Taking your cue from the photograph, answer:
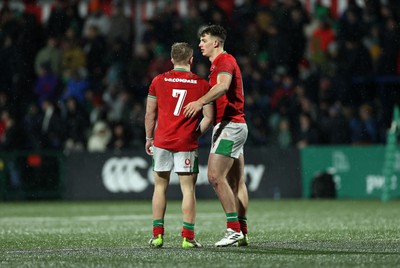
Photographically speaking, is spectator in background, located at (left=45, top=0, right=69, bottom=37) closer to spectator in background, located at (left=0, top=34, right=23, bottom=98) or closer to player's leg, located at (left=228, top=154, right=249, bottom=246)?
spectator in background, located at (left=0, top=34, right=23, bottom=98)

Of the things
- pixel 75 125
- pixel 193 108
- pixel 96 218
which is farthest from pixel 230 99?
pixel 75 125

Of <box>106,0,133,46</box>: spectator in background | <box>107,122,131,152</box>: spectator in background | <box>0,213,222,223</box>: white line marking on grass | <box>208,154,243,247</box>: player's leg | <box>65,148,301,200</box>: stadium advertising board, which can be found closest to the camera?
<box>208,154,243,247</box>: player's leg

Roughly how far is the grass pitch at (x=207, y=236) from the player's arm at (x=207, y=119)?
1.15 m

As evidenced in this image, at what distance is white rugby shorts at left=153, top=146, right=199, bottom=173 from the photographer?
9.62 meters

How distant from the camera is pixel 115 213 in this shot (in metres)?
17.4

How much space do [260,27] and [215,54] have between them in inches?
533

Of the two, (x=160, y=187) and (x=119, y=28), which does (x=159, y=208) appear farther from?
(x=119, y=28)

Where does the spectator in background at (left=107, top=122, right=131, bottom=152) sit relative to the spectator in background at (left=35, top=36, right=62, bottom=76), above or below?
below

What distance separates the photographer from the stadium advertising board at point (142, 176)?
21.7 meters

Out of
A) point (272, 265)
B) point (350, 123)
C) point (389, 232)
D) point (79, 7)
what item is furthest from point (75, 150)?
point (272, 265)

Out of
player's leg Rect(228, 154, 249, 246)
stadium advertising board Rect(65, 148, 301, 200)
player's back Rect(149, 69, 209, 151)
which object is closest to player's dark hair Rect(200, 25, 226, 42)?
player's back Rect(149, 69, 209, 151)

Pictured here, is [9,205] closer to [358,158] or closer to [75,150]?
[75,150]

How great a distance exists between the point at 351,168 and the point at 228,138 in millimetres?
11910

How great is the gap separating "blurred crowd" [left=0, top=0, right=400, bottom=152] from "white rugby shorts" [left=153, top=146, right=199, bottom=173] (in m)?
11.9
